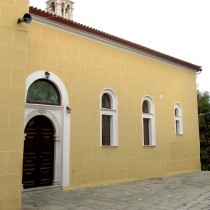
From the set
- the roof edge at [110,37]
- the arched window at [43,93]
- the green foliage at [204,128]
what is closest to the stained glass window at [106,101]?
the arched window at [43,93]

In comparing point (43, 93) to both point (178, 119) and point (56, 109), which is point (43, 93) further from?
point (178, 119)

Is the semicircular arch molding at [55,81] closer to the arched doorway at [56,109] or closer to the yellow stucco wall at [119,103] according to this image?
the arched doorway at [56,109]

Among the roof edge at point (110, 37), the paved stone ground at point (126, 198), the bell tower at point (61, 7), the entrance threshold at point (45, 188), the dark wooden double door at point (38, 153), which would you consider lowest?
the paved stone ground at point (126, 198)

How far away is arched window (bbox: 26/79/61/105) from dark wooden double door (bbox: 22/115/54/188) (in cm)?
54

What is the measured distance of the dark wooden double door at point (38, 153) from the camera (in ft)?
28.8

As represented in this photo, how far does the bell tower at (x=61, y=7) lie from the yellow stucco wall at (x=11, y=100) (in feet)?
77.6

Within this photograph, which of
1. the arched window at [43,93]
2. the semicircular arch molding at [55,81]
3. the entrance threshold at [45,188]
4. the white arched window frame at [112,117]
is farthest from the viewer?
the white arched window frame at [112,117]

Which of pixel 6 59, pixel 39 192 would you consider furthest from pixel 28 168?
pixel 6 59

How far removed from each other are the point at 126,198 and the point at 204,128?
11191mm

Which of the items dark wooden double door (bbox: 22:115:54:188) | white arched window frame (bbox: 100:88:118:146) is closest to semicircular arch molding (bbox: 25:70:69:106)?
dark wooden double door (bbox: 22:115:54:188)

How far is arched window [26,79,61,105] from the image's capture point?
356 inches

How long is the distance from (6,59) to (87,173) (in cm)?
512

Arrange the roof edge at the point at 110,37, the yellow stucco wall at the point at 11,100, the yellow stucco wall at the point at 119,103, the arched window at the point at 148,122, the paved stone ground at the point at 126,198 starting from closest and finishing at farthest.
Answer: the yellow stucco wall at the point at 11,100 < the paved stone ground at the point at 126,198 < the roof edge at the point at 110,37 < the yellow stucco wall at the point at 119,103 < the arched window at the point at 148,122

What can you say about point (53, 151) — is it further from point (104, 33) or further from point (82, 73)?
point (104, 33)
